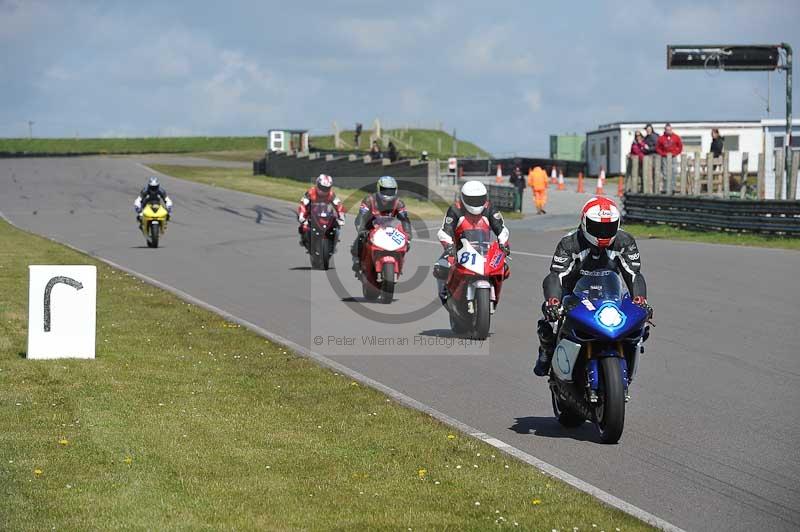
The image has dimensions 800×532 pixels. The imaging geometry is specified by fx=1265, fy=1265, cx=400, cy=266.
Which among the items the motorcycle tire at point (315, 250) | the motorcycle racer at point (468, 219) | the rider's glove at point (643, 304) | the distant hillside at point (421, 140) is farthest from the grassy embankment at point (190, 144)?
the rider's glove at point (643, 304)

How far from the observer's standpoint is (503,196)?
41.8 meters

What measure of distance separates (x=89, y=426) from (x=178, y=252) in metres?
19.0

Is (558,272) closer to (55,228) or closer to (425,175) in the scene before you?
(55,228)

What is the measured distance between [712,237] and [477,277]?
54.2 feet

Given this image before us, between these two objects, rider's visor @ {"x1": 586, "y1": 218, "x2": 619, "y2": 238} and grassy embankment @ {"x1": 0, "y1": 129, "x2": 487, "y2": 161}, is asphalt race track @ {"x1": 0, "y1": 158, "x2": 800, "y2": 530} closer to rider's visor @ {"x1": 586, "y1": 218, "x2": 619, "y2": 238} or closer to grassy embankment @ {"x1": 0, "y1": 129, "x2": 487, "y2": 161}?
rider's visor @ {"x1": 586, "y1": 218, "x2": 619, "y2": 238}

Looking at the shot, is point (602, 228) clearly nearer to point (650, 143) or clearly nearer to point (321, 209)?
point (321, 209)

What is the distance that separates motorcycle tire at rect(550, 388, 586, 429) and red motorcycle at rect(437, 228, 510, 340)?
429cm

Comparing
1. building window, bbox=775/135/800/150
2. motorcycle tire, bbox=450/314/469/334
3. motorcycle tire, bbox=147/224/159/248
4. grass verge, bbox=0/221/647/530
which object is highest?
building window, bbox=775/135/800/150

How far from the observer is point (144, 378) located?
10969 mm

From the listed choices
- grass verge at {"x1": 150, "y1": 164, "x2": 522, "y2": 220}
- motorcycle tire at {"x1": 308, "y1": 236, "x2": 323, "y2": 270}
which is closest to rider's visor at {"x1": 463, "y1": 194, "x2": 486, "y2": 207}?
motorcycle tire at {"x1": 308, "y1": 236, "x2": 323, "y2": 270}

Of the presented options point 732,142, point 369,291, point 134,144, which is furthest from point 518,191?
point 134,144

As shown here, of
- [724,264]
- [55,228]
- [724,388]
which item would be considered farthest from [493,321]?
[55,228]

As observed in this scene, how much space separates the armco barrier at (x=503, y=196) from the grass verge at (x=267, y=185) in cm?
78

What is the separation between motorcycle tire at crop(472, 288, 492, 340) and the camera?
13414mm
